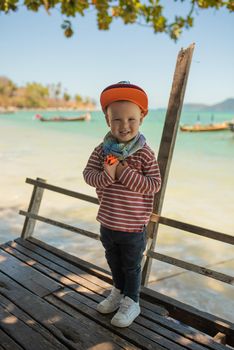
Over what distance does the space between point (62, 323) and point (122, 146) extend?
4.49 ft

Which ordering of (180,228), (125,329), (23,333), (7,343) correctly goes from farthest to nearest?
1. (180,228)
2. (125,329)
3. (23,333)
4. (7,343)

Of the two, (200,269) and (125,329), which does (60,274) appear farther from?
(200,269)

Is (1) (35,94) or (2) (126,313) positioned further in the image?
(1) (35,94)

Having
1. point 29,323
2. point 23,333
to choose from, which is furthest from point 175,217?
point 23,333

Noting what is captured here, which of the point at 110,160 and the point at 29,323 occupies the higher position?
the point at 110,160

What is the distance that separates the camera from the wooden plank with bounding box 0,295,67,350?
7.84ft

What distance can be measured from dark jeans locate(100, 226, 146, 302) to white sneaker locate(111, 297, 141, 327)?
0.15ft

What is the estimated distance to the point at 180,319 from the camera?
3078 millimetres

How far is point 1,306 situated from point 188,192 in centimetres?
1498

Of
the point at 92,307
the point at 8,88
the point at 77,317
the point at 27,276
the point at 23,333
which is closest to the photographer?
the point at 23,333

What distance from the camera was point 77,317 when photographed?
271cm

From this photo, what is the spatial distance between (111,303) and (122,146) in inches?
49.2

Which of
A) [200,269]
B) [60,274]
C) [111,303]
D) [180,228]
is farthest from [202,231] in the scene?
[60,274]

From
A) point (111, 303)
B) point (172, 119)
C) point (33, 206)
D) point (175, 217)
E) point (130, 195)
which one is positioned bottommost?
point (175, 217)
